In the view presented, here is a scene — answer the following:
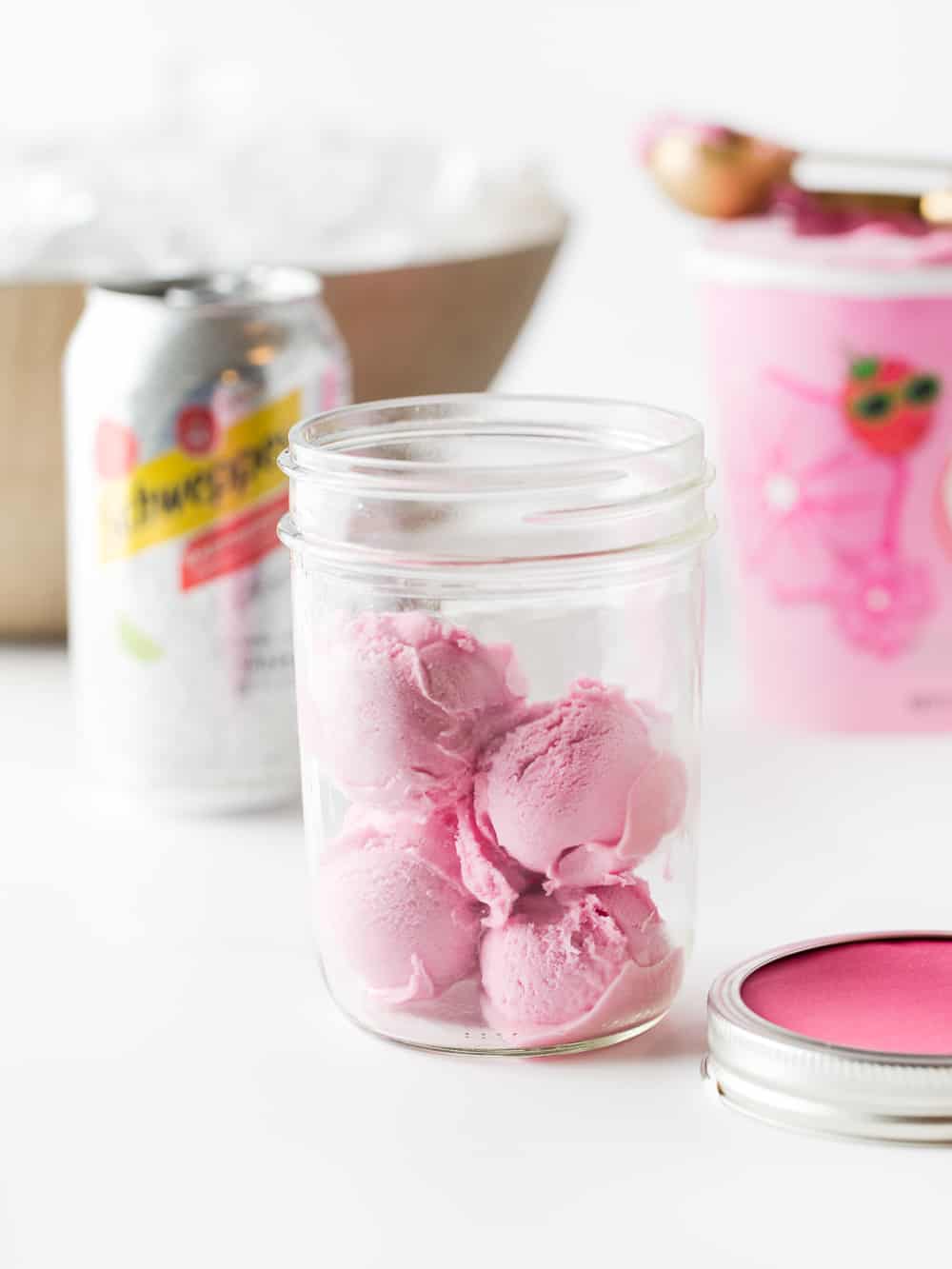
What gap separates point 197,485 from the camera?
82cm

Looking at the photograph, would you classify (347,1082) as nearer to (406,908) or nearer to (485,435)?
(406,908)

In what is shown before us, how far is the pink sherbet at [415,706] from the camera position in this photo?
1.87 feet

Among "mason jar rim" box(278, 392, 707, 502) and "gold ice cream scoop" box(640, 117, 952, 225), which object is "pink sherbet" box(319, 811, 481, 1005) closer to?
"mason jar rim" box(278, 392, 707, 502)

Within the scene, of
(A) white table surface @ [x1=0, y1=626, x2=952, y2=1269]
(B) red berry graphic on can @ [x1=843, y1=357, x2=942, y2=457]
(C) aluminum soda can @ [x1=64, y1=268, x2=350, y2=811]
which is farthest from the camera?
(B) red berry graphic on can @ [x1=843, y1=357, x2=942, y2=457]

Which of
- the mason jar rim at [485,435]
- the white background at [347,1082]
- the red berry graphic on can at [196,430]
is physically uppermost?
the mason jar rim at [485,435]

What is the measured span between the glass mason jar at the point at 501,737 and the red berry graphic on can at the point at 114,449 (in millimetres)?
213

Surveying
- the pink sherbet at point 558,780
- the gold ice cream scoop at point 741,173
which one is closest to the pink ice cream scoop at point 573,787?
the pink sherbet at point 558,780

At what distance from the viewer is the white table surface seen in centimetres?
51

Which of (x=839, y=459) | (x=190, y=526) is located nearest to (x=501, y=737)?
(x=190, y=526)

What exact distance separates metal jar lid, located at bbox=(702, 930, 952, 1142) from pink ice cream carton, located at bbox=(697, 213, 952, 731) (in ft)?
1.33

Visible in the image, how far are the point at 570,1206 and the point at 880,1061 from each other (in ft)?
0.29

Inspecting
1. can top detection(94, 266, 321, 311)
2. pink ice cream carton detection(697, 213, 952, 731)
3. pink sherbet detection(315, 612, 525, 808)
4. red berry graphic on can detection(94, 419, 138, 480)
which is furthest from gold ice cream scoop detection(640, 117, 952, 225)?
pink sherbet detection(315, 612, 525, 808)

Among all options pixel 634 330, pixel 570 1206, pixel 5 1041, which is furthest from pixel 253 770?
pixel 634 330

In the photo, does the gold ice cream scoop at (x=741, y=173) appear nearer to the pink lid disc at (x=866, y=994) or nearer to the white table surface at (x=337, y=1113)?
the white table surface at (x=337, y=1113)
